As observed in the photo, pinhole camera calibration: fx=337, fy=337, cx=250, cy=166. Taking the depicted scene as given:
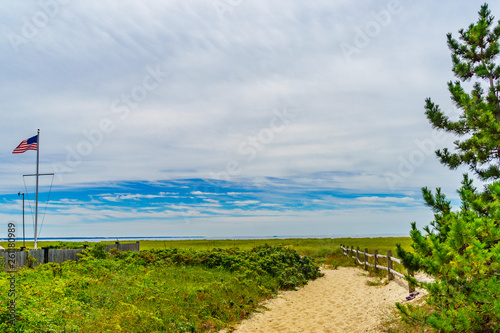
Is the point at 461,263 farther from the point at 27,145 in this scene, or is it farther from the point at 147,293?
the point at 27,145

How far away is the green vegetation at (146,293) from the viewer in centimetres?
649

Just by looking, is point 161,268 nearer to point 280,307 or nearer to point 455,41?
point 280,307

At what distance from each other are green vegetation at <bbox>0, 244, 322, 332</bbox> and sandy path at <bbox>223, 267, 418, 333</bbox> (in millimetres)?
604

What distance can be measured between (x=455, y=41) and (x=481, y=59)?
3.14ft

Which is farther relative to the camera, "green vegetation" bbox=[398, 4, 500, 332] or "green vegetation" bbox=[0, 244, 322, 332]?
"green vegetation" bbox=[0, 244, 322, 332]

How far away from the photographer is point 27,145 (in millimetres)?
21594

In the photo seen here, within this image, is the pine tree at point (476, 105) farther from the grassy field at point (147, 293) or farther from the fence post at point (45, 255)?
the fence post at point (45, 255)

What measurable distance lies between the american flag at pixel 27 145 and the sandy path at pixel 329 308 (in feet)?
61.0

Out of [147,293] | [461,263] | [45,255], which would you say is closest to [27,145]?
[45,255]

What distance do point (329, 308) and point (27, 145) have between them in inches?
819

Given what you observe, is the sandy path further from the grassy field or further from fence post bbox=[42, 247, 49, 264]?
fence post bbox=[42, 247, 49, 264]

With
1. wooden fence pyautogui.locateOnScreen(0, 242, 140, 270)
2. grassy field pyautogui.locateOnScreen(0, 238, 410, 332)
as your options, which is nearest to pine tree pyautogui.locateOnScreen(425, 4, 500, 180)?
grassy field pyautogui.locateOnScreen(0, 238, 410, 332)

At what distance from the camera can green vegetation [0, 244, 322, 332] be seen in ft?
21.3

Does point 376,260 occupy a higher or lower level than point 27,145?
lower
